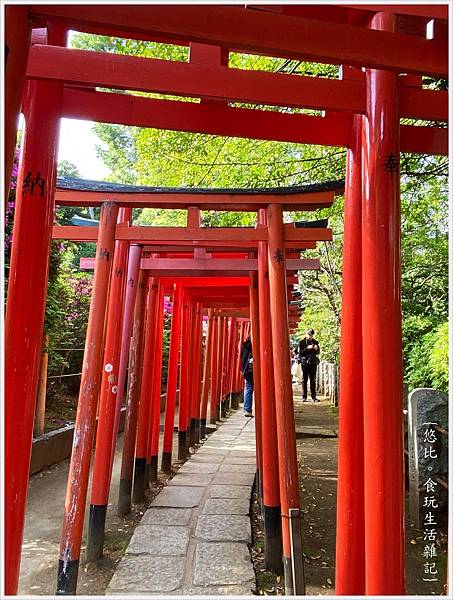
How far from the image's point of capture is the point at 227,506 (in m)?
6.22

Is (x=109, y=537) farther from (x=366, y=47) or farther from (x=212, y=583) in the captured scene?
(x=366, y=47)

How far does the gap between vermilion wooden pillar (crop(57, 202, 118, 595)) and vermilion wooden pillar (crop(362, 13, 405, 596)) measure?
2546 millimetres

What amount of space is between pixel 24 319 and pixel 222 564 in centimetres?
336

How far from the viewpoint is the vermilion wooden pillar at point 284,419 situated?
3984 mm

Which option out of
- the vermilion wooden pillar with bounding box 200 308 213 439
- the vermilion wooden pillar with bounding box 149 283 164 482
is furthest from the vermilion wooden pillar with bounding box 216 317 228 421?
the vermilion wooden pillar with bounding box 149 283 164 482

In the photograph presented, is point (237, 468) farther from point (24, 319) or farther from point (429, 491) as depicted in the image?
point (24, 319)

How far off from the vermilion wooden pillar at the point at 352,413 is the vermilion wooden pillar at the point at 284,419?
139 centimetres

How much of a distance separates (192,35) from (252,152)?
601cm

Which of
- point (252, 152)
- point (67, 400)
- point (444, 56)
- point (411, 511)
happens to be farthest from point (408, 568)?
point (67, 400)

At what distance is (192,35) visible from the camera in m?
1.74

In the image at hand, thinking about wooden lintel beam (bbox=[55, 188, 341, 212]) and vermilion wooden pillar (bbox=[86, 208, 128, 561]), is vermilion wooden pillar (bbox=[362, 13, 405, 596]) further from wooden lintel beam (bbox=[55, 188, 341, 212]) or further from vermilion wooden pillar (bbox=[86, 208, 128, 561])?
vermilion wooden pillar (bbox=[86, 208, 128, 561])

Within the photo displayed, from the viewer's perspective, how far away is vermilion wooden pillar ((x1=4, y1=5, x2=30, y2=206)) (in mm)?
1389

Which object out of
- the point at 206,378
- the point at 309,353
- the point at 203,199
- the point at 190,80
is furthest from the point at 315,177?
the point at 309,353

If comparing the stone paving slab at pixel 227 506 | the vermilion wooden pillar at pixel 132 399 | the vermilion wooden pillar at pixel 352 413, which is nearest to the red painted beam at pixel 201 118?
the vermilion wooden pillar at pixel 352 413
